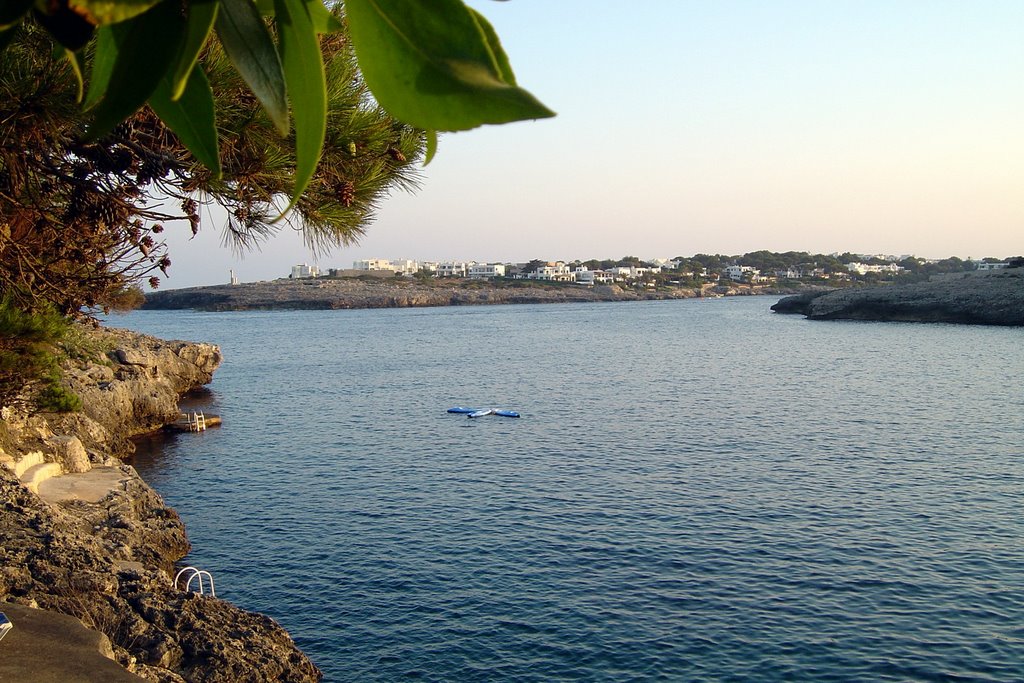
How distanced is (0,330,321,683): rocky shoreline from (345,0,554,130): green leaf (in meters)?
10.8

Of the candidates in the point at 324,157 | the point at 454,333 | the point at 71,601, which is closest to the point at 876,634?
the point at 71,601

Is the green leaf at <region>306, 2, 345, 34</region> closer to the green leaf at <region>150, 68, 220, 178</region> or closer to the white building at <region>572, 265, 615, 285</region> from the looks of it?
the green leaf at <region>150, 68, 220, 178</region>

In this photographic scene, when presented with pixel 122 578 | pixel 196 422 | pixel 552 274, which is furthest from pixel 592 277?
pixel 122 578

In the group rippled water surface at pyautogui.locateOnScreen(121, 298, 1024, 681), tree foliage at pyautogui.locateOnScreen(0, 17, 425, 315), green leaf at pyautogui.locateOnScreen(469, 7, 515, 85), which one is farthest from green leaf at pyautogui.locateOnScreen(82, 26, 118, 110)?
rippled water surface at pyautogui.locateOnScreen(121, 298, 1024, 681)

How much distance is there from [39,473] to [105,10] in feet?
69.9

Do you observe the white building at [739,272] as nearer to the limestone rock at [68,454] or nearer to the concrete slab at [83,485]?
the limestone rock at [68,454]

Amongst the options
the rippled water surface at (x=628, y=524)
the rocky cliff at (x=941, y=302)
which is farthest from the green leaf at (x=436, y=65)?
the rocky cliff at (x=941, y=302)

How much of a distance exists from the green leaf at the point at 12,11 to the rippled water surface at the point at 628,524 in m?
13.5

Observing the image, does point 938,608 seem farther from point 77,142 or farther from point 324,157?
point 77,142

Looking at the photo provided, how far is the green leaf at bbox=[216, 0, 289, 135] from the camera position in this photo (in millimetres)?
570

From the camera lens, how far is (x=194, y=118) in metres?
0.65

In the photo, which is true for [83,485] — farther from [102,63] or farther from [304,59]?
A: [304,59]

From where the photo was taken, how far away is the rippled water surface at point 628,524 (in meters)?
14.0

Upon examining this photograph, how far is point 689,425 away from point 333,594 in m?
20.7
